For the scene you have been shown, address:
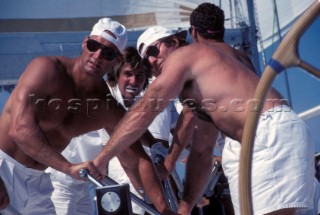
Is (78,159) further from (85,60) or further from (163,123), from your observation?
(85,60)

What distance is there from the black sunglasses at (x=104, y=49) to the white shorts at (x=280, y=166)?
117 centimetres

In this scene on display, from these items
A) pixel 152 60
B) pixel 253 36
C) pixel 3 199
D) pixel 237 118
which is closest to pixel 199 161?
pixel 152 60

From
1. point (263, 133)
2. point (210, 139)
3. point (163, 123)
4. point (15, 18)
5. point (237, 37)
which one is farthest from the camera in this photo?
point (15, 18)

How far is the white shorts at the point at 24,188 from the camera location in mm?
3885

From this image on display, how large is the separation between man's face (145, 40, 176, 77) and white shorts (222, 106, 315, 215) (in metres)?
1.12

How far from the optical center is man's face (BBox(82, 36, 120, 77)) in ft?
12.8

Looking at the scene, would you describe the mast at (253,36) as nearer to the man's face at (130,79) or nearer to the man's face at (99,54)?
the man's face at (130,79)

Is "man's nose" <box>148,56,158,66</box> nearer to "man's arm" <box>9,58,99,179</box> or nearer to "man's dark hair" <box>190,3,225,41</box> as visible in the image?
"man's dark hair" <box>190,3,225,41</box>

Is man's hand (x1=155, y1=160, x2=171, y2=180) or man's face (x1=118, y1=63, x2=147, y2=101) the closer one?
man's hand (x1=155, y1=160, x2=171, y2=180)

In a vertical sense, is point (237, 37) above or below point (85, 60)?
below

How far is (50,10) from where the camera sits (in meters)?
6.73

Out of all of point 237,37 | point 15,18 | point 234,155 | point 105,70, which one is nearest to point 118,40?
point 105,70

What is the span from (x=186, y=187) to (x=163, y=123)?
94 cm

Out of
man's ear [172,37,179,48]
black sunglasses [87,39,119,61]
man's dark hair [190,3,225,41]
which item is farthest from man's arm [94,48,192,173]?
man's ear [172,37,179,48]
